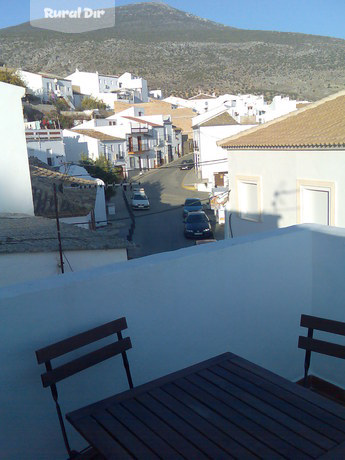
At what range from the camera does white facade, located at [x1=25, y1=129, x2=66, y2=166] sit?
26.8m

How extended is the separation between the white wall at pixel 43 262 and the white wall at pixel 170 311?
4.93m

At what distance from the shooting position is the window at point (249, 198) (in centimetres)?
1307

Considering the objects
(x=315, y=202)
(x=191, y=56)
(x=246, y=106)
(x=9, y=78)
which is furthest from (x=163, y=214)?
(x=191, y=56)

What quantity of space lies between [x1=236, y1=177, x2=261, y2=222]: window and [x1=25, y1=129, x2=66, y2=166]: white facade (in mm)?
15854

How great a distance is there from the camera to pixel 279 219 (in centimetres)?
1220

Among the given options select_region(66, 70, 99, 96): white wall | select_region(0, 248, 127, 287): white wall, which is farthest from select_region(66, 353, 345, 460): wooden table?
select_region(66, 70, 99, 96): white wall

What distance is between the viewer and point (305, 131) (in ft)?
39.0

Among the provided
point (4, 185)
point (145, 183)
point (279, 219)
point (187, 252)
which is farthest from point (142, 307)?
point (145, 183)

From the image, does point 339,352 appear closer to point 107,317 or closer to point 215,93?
point 107,317

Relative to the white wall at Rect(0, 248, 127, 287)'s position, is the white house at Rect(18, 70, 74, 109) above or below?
above

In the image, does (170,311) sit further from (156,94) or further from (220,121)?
(156,94)

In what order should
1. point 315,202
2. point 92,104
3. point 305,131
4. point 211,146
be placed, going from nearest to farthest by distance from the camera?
1. point 315,202
2. point 305,131
3. point 211,146
4. point 92,104

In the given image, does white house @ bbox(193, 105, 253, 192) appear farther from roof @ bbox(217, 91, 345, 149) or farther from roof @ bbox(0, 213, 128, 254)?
roof @ bbox(0, 213, 128, 254)

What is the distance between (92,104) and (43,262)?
5572 cm
